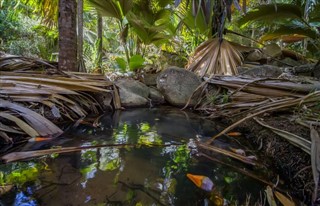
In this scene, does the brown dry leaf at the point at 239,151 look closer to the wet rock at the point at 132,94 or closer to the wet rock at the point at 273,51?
the wet rock at the point at 132,94

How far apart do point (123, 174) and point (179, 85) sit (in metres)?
2.41

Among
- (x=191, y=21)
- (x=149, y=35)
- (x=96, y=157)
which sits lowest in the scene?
(x=96, y=157)

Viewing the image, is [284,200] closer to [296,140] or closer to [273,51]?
[296,140]

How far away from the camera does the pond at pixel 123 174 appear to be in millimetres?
1107

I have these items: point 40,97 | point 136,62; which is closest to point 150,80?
point 136,62

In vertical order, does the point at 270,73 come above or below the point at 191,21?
below

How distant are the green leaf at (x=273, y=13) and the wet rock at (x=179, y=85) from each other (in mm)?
1565

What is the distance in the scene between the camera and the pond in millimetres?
1107

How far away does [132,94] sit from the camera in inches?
139

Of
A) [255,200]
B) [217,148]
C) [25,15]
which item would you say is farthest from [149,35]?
[25,15]

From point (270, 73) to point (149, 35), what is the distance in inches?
91.0

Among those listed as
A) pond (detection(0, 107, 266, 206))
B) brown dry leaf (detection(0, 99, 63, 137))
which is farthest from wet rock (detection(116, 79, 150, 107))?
brown dry leaf (detection(0, 99, 63, 137))

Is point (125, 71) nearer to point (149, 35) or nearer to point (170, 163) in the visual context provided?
point (149, 35)

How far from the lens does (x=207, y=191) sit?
122 cm
